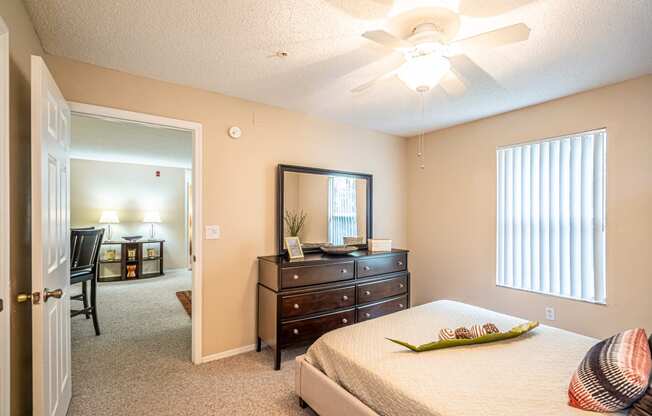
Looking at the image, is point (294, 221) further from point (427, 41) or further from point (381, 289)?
point (427, 41)

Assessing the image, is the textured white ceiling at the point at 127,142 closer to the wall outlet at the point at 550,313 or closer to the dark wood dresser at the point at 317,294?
the dark wood dresser at the point at 317,294

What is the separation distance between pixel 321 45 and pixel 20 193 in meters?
1.85

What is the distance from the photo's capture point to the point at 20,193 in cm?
156

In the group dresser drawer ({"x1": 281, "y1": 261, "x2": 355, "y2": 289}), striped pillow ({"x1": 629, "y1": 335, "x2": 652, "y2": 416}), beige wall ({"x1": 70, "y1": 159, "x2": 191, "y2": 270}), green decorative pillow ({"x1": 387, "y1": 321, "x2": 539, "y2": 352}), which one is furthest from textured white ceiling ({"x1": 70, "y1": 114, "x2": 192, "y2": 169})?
striped pillow ({"x1": 629, "y1": 335, "x2": 652, "y2": 416})

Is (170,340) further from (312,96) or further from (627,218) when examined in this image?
(627,218)

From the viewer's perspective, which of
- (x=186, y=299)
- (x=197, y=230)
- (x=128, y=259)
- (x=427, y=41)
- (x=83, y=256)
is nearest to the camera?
(x=427, y=41)

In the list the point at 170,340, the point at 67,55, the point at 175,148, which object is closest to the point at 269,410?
the point at 170,340

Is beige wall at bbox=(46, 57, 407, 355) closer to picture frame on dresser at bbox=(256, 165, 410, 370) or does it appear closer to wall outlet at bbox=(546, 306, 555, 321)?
picture frame on dresser at bbox=(256, 165, 410, 370)

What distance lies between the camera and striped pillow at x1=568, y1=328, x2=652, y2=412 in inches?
44.2

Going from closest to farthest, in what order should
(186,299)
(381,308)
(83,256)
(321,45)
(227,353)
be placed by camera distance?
(321,45)
(227,353)
(83,256)
(381,308)
(186,299)

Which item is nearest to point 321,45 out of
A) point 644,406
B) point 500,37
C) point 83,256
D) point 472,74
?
point 500,37

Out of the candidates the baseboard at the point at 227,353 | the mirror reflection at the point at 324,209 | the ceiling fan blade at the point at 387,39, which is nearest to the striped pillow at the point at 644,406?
the ceiling fan blade at the point at 387,39

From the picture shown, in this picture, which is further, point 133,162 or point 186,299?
point 133,162

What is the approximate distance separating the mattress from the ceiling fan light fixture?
146 centimetres
